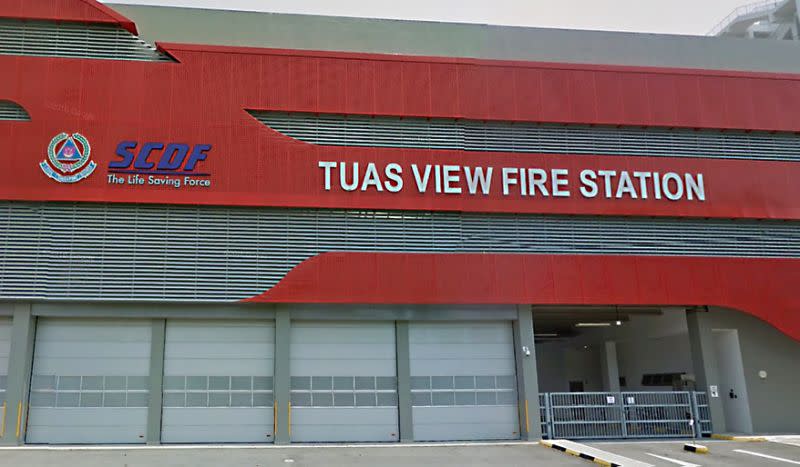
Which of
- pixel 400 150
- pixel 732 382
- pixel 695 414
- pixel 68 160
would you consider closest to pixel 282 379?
pixel 400 150

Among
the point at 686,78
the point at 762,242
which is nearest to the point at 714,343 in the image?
the point at 762,242

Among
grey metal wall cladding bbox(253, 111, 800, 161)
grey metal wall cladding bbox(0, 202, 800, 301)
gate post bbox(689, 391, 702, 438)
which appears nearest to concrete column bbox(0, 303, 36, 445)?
grey metal wall cladding bbox(0, 202, 800, 301)

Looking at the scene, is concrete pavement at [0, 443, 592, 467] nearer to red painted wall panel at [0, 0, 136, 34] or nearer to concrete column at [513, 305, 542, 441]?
concrete column at [513, 305, 542, 441]

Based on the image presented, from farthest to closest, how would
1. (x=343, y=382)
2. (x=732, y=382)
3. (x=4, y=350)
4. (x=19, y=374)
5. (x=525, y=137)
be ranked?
(x=732, y=382) < (x=525, y=137) < (x=343, y=382) < (x=4, y=350) < (x=19, y=374)

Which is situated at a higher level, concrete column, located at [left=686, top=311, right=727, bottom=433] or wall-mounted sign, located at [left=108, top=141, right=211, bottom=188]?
wall-mounted sign, located at [left=108, top=141, right=211, bottom=188]

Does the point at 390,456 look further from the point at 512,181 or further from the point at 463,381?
the point at 512,181

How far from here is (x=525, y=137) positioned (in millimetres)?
24922

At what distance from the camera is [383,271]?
22781 mm

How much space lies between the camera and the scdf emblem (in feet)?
72.5

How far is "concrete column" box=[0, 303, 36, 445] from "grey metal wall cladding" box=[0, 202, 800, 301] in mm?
813

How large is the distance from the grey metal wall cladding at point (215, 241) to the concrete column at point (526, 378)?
2.39m

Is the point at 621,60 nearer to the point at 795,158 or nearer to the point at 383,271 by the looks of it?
the point at 795,158

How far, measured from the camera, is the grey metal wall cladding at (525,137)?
2384cm

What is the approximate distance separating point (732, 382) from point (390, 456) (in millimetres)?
13282
